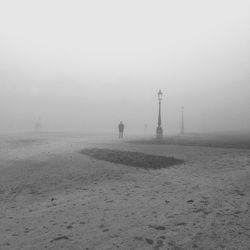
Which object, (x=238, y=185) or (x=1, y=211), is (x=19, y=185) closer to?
(x=1, y=211)

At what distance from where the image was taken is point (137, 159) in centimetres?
1379

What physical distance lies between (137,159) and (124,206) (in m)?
6.28

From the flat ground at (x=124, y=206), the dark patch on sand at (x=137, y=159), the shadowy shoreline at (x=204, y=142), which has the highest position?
the shadowy shoreline at (x=204, y=142)

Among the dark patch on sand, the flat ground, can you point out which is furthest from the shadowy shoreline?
the flat ground

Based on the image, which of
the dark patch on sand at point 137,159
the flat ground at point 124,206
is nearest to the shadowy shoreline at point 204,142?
the dark patch on sand at point 137,159

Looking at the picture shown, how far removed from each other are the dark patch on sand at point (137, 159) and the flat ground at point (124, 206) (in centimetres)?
58

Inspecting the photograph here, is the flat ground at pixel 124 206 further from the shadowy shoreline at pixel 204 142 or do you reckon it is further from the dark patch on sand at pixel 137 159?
the shadowy shoreline at pixel 204 142

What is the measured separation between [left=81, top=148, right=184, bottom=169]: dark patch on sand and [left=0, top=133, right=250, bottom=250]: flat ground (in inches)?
22.7

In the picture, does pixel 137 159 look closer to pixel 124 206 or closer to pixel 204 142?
pixel 124 206

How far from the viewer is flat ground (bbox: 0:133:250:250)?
5.63 m

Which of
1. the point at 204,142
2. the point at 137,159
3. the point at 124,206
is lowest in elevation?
the point at 124,206

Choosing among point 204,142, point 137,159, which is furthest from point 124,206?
point 204,142

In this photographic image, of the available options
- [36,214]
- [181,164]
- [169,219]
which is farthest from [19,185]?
[181,164]

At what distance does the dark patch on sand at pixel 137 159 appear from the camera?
12.9 metres
